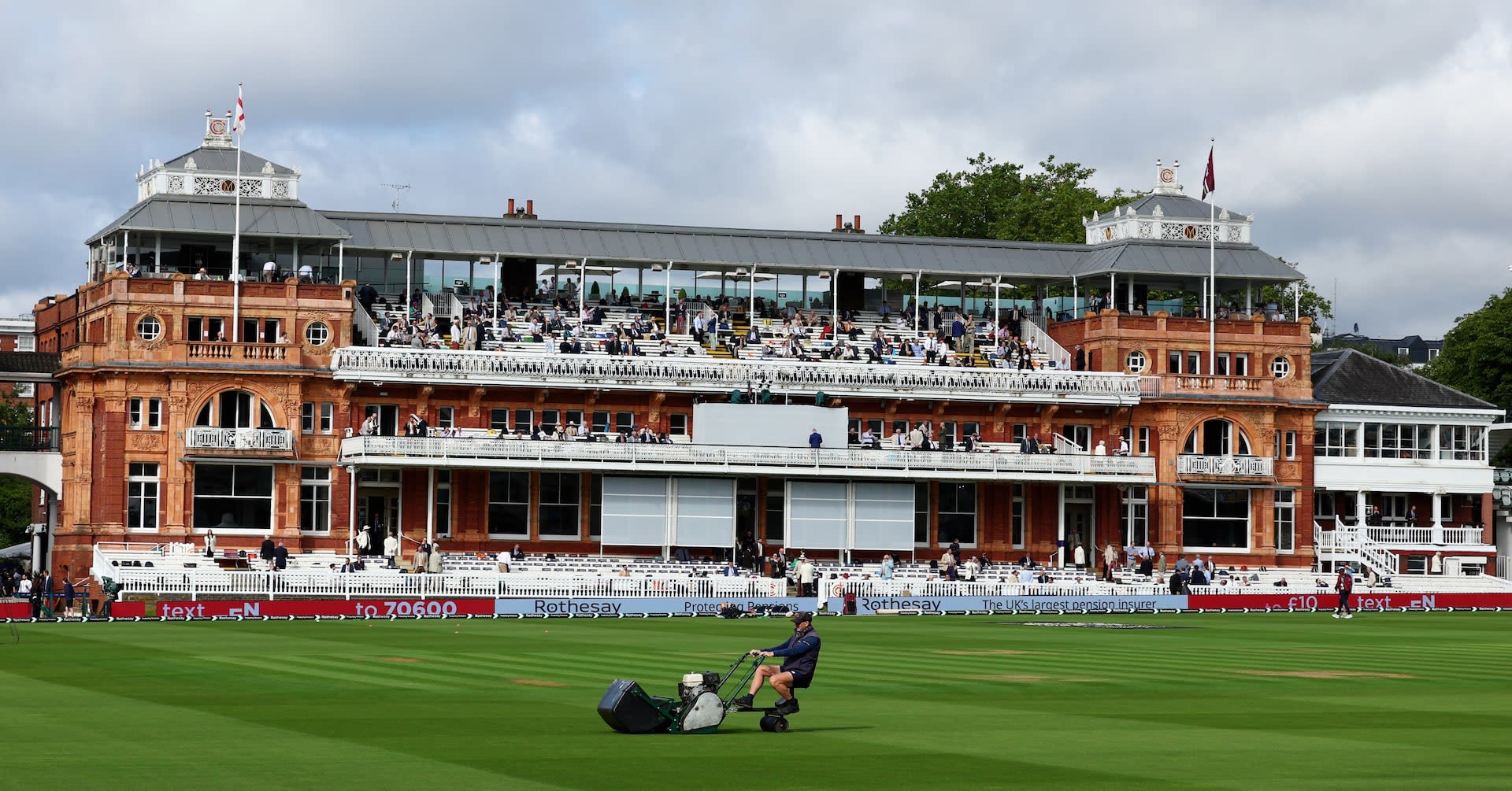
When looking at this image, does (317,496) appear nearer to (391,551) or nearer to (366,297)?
(391,551)

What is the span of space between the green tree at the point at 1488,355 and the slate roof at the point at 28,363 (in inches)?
2392

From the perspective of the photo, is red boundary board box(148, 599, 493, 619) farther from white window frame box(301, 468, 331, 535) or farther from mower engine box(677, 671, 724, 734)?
mower engine box(677, 671, 724, 734)

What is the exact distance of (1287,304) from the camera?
103 m

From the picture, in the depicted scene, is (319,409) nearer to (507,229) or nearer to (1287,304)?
(507,229)

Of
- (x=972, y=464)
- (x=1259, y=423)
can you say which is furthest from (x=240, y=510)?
(x=1259, y=423)

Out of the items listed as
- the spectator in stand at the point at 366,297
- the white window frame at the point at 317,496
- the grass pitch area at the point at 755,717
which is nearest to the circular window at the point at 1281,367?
the spectator in stand at the point at 366,297

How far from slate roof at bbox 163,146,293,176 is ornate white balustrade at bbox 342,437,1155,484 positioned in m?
10.6

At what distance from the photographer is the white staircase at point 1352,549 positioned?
7769 centimetres

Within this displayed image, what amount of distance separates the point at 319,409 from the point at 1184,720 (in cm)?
4888

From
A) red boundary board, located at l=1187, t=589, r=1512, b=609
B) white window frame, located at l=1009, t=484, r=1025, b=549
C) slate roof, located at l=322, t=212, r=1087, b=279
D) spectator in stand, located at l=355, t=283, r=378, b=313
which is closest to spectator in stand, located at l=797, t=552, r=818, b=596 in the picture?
red boundary board, located at l=1187, t=589, r=1512, b=609

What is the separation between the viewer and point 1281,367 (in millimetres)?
79250

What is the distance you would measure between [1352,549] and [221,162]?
1726 inches

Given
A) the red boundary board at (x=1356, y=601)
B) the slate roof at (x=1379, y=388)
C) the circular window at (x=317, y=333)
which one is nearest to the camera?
the red boundary board at (x=1356, y=601)

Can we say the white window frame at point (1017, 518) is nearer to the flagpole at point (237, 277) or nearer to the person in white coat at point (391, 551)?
the person in white coat at point (391, 551)
